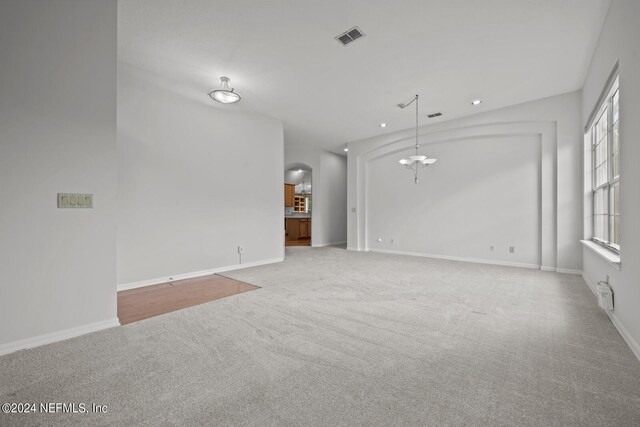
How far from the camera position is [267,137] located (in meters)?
5.81

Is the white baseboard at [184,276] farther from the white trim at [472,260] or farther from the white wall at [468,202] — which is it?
the white wall at [468,202]

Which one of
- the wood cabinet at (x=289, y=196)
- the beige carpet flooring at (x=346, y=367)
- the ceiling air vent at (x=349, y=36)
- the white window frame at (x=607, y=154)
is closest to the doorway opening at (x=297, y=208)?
the wood cabinet at (x=289, y=196)

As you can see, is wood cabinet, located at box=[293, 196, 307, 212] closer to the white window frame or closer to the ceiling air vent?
the ceiling air vent

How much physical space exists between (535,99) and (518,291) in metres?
3.65

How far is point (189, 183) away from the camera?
455 centimetres

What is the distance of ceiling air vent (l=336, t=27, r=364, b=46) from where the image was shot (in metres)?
3.05

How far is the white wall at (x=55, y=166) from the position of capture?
2068 mm

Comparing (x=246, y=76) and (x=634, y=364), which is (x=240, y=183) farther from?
(x=634, y=364)

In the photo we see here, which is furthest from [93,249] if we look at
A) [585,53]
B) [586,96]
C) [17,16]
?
[586,96]

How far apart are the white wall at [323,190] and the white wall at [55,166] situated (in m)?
6.33

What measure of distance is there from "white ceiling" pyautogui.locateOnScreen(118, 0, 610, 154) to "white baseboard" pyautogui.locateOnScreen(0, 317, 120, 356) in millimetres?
3070

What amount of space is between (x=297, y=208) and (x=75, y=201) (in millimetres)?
10522

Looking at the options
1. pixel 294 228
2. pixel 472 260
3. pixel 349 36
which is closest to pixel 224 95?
pixel 349 36

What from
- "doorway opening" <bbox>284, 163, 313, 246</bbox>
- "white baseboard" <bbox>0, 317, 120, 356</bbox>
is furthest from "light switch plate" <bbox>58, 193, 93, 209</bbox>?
"doorway opening" <bbox>284, 163, 313, 246</bbox>
